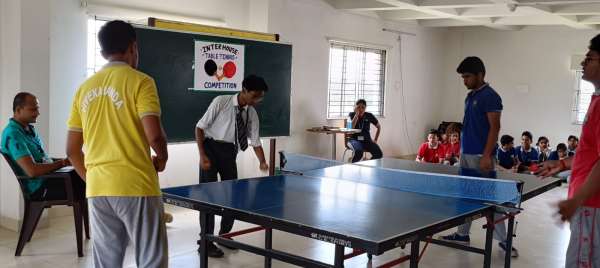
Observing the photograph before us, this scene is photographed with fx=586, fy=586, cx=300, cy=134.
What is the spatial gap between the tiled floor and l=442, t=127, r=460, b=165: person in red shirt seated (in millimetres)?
2452

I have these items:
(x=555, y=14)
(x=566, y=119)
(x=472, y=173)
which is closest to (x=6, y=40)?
(x=472, y=173)

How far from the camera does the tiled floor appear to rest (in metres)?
4.34

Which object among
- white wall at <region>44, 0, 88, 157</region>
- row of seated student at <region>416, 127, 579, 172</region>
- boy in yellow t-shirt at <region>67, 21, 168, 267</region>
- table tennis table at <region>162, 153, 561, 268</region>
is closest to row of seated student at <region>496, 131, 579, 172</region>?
row of seated student at <region>416, 127, 579, 172</region>

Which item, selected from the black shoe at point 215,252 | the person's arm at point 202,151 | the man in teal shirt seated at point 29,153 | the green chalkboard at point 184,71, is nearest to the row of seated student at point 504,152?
the green chalkboard at point 184,71

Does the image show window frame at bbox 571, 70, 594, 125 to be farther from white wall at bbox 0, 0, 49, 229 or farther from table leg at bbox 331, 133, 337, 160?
white wall at bbox 0, 0, 49, 229

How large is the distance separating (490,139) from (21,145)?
3451 millimetres

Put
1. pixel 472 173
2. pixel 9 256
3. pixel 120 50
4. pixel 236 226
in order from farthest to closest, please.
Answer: pixel 236 226, pixel 9 256, pixel 472 173, pixel 120 50

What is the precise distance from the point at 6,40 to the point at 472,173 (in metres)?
4.03

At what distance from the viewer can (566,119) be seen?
1065cm

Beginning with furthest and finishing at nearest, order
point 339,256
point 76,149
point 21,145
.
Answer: point 21,145 < point 339,256 < point 76,149

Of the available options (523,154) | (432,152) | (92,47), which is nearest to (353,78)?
(432,152)

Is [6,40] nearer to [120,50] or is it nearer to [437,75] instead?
[120,50]

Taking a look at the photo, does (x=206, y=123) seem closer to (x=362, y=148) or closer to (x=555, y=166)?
(x=555, y=166)

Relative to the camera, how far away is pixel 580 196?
85.0 inches
